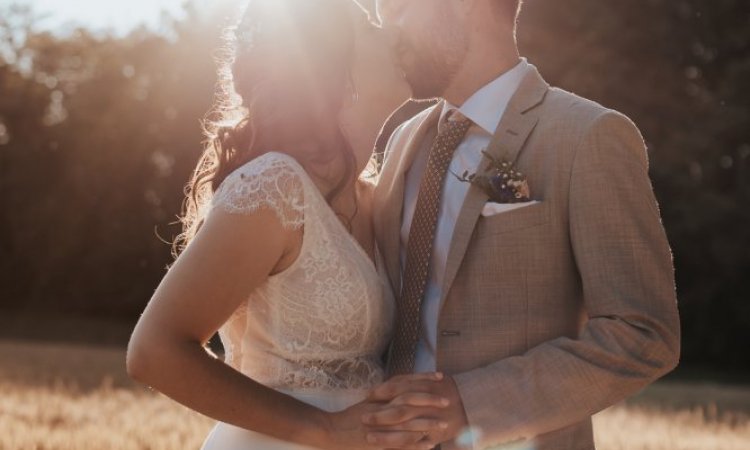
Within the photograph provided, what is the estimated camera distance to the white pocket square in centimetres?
377

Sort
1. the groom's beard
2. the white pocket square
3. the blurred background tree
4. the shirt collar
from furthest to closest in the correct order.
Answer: the blurred background tree → the groom's beard → the shirt collar → the white pocket square

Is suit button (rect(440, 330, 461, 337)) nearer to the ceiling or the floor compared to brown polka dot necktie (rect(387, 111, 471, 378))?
nearer to the floor

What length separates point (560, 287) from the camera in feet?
12.5

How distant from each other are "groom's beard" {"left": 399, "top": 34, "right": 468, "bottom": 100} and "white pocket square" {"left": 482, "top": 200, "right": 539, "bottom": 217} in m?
0.75

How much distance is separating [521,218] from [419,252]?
17.2 inches

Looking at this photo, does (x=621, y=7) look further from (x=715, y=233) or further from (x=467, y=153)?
(x=467, y=153)

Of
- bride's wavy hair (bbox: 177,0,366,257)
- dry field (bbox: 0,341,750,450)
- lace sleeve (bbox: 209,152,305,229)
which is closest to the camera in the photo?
lace sleeve (bbox: 209,152,305,229)

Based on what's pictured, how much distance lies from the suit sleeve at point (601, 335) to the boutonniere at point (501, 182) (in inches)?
7.2

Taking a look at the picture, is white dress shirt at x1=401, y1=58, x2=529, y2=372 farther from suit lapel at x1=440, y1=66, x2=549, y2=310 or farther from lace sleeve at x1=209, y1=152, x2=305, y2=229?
lace sleeve at x1=209, y1=152, x2=305, y2=229

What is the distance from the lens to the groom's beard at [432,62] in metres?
4.36

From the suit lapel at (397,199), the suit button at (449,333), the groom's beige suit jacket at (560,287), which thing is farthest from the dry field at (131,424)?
the groom's beige suit jacket at (560,287)

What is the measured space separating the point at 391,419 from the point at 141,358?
78cm

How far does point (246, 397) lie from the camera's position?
11.6 feet

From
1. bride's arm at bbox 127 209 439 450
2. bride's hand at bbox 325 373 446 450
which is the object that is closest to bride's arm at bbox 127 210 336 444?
bride's arm at bbox 127 209 439 450
